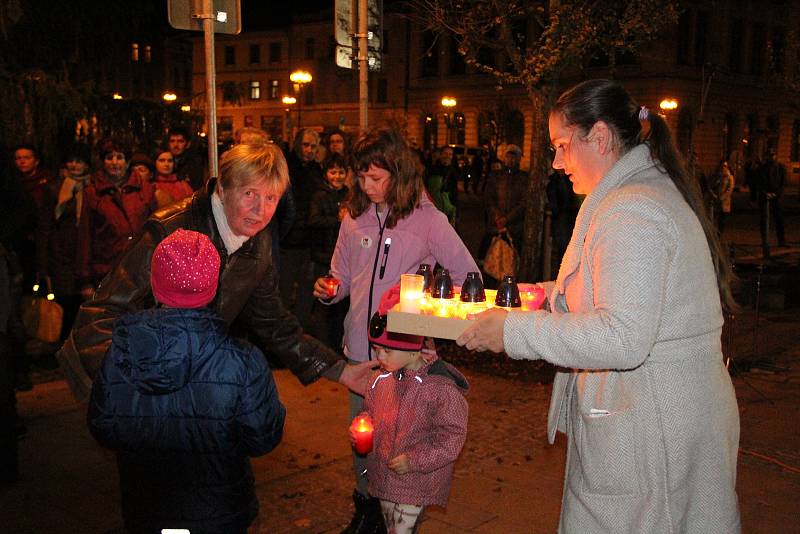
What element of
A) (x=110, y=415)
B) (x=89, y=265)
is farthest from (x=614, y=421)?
(x=89, y=265)

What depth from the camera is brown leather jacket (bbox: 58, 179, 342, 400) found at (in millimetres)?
3117

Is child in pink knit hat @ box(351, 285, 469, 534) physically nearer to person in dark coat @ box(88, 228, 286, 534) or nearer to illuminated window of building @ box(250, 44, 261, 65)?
person in dark coat @ box(88, 228, 286, 534)

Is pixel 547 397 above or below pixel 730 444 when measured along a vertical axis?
below

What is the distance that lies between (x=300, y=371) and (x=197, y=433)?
1.22 m

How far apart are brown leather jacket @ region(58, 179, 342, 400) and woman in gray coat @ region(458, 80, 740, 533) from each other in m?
1.33

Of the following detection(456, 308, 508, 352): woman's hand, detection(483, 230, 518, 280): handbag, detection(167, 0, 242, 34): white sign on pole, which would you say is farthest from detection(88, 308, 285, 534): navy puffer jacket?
detection(483, 230, 518, 280): handbag

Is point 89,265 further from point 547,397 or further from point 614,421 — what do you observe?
point 614,421

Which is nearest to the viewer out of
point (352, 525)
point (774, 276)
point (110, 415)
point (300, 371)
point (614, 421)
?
point (614, 421)

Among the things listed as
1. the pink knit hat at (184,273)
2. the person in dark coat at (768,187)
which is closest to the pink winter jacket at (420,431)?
the pink knit hat at (184,273)

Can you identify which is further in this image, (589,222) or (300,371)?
(300,371)

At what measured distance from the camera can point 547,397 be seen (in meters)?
7.33

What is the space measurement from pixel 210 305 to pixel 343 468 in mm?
2421

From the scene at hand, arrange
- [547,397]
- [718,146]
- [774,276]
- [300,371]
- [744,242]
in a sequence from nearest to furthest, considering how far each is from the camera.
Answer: [300,371] → [547,397] → [774,276] → [744,242] → [718,146]

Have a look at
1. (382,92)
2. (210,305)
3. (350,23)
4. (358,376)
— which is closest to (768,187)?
(350,23)
